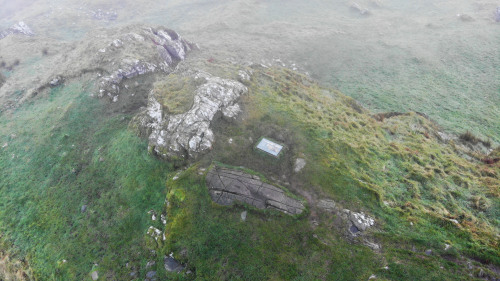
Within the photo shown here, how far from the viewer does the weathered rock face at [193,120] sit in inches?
755

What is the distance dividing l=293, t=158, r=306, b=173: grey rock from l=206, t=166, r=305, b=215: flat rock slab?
2.49 m

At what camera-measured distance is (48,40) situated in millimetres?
46375

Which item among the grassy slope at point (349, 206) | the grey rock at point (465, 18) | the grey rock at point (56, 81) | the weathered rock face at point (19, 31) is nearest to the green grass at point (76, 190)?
the grassy slope at point (349, 206)

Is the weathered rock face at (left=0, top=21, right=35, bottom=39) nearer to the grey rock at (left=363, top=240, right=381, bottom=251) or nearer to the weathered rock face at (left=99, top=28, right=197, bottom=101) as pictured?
the weathered rock face at (left=99, top=28, right=197, bottom=101)

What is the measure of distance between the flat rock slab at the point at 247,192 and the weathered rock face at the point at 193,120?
3366 millimetres

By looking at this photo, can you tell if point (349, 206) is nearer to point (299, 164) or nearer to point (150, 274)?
point (299, 164)

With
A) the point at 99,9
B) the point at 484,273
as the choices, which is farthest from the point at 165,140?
the point at 99,9

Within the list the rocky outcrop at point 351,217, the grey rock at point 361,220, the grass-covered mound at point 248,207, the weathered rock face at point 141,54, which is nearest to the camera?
the grass-covered mound at point 248,207

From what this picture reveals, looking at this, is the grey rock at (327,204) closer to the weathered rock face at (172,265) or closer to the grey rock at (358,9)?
the weathered rock face at (172,265)

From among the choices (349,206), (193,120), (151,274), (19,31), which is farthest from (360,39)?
(19,31)

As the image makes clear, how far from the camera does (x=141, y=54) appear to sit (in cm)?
3184

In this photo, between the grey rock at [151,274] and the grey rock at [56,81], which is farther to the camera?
the grey rock at [56,81]

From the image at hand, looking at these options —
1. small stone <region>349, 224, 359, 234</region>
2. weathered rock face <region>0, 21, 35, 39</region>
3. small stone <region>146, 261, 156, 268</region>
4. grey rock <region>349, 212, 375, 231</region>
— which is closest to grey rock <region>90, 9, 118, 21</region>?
weathered rock face <region>0, 21, 35, 39</region>

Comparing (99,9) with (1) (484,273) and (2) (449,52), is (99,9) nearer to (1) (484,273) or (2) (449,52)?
(2) (449,52)
